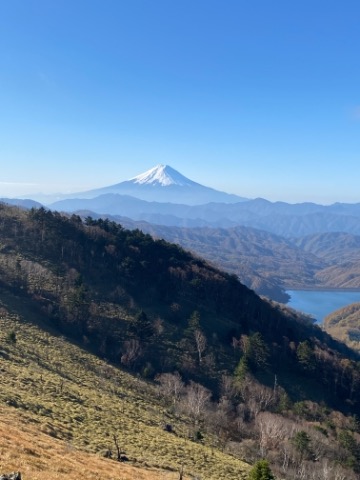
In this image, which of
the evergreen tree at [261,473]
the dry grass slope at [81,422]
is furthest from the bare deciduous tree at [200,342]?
the evergreen tree at [261,473]

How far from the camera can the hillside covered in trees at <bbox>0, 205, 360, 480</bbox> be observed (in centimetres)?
4278

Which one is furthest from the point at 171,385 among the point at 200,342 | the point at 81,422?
the point at 81,422

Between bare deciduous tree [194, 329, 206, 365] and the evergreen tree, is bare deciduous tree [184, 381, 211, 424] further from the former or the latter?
the evergreen tree

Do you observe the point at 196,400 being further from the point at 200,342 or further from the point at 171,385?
the point at 200,342

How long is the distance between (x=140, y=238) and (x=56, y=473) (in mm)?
74451

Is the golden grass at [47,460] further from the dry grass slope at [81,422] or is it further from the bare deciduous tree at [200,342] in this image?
the bare deciduous tree at [200,342]

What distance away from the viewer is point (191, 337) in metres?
66.1

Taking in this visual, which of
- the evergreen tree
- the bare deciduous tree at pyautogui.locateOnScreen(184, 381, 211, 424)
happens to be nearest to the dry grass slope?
the bare deciduous tree at pyautogui.locateOnScreen(184, 381, 211, 424)

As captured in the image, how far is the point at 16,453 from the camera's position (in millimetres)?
16312

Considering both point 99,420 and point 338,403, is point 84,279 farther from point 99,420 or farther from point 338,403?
point 338,403

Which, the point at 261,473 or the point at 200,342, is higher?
the point at 261,473

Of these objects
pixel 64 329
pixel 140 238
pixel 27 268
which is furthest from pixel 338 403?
pixel 27 268

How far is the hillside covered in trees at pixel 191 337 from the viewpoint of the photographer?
42.8 metres

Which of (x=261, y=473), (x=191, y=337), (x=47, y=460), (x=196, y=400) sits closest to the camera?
(x=47, y=460)
